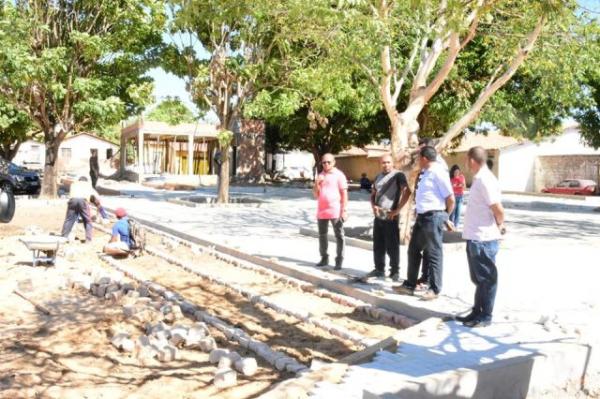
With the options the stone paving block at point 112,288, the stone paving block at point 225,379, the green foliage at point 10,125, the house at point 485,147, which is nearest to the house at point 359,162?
the house at point 485,147

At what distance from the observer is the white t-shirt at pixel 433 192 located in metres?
6.77

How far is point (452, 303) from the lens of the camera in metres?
6.59

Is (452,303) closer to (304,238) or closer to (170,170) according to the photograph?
(304,238)

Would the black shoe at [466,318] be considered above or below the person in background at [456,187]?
below

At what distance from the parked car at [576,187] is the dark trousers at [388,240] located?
1226 inches

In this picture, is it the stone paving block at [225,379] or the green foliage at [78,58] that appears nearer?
the stone paving block at [225,379]

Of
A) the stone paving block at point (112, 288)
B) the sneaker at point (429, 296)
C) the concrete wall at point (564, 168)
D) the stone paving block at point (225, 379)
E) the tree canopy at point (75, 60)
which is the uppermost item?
the tree canopy at point (75, 60)

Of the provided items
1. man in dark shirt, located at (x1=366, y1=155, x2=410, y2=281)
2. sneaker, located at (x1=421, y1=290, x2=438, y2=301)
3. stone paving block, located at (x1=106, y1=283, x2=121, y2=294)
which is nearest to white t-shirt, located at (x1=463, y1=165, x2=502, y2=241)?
sneaker, located at (x1=421, y1=290, x2=438, y2=301)

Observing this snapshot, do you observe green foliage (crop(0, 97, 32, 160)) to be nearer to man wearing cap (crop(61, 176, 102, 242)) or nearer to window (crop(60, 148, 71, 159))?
man wearing cap (crop(61, 176, 102, 242))

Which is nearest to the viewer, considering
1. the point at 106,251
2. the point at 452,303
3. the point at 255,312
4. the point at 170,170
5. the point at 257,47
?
the point at 452,303

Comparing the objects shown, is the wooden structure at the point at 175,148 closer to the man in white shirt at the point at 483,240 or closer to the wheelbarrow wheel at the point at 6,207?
the wheelbarrow wheel at the point at 6,207

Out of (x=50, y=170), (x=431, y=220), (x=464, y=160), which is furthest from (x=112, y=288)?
(x=464, y=160)

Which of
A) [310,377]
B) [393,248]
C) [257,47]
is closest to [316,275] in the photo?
[393,248]

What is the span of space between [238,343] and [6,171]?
23.3 meters
